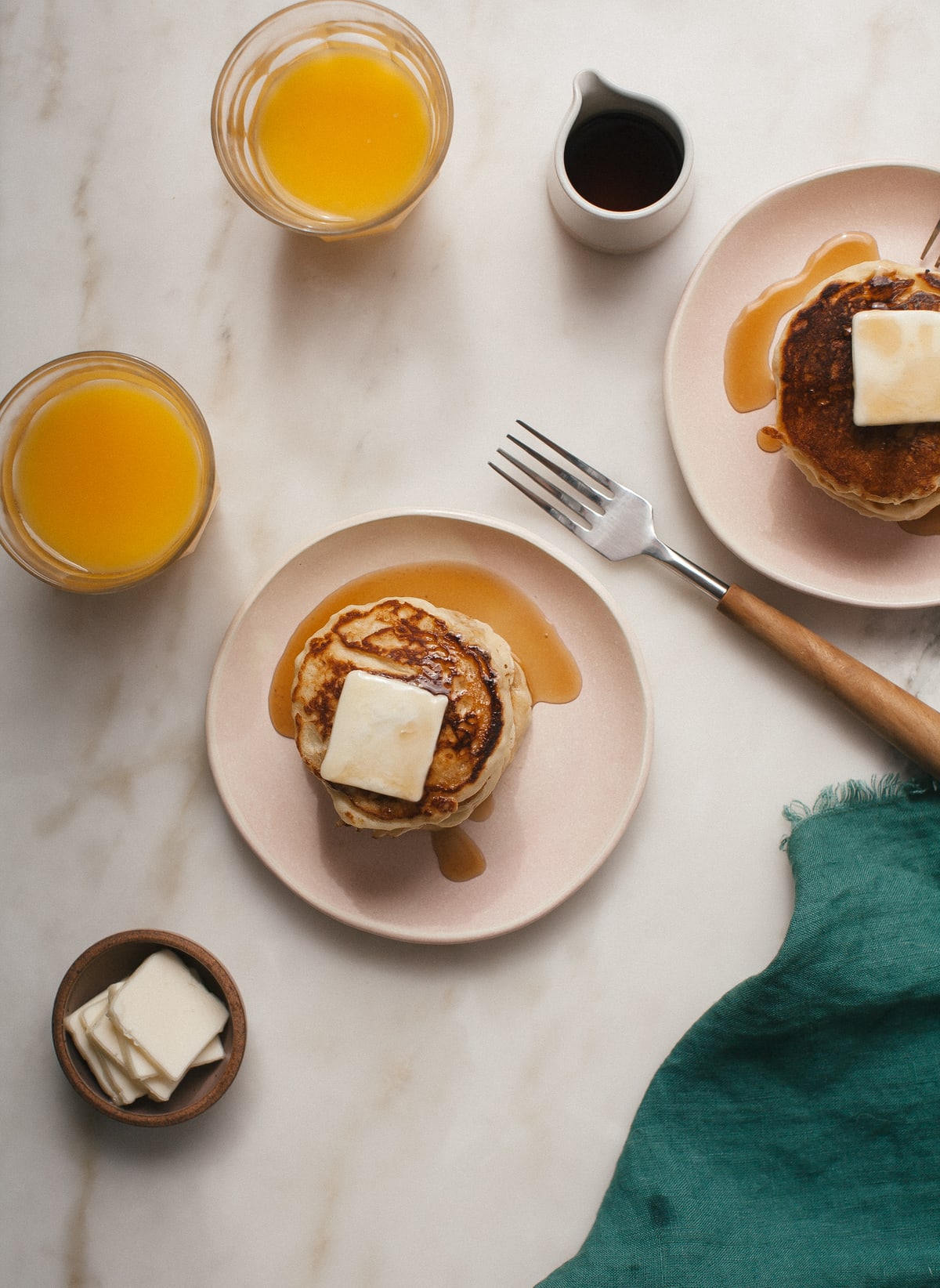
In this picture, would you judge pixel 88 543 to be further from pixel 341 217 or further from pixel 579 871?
pixel 579 871

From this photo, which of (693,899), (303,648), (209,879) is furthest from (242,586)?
(693,899)

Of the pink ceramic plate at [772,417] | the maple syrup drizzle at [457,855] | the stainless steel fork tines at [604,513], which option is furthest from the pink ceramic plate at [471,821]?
the pink ceramic plate at [772,417]

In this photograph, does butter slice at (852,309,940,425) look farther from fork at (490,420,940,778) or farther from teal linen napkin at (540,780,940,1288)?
teal linen napkin at (540,780,940,1288)

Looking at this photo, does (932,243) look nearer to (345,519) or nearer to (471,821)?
(345,519)

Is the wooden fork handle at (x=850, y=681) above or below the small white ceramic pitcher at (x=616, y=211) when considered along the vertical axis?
below

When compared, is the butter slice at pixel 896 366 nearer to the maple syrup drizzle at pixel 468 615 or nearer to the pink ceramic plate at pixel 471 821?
the pink ceramic plate at pixel 471 821

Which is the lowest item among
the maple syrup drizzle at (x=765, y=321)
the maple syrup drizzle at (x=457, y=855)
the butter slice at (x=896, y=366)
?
the maple syrup drizzle at (x=457, y=855)
